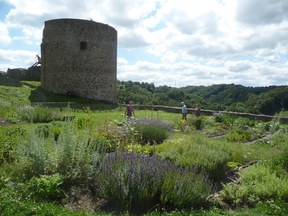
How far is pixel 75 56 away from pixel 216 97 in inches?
2572

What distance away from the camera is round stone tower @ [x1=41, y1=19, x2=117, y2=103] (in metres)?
26.0

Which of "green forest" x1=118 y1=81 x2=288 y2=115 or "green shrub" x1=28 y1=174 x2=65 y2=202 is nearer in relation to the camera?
"green shrub" x1=28 y1=174 x2=65 y2=202

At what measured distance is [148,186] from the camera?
5004 mm

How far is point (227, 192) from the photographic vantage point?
5539 mm

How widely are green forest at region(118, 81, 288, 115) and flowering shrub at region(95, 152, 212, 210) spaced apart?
1980 centimetres

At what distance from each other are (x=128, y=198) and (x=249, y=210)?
1.75 metres

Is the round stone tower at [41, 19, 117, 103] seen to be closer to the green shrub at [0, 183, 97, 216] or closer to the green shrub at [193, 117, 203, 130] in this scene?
the green shrub at [193, 117, 203, 130]

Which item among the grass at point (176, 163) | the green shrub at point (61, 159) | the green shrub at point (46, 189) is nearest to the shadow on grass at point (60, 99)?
the grass at point (176, 163)

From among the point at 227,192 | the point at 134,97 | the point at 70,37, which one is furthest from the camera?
the point at 134,97

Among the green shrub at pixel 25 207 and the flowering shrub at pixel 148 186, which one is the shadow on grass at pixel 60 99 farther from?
the green shrub at pixel 25 207

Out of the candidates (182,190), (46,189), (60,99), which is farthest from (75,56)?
(182,190)

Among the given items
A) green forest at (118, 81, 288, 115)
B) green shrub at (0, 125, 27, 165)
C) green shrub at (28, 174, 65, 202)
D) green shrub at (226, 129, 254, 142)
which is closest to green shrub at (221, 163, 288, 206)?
green shrub at (28, 174, 65, 202)

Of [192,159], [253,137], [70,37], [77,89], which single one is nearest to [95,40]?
[70,37]

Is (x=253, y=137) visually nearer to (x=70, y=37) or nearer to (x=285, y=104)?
(x=70, y=37)
